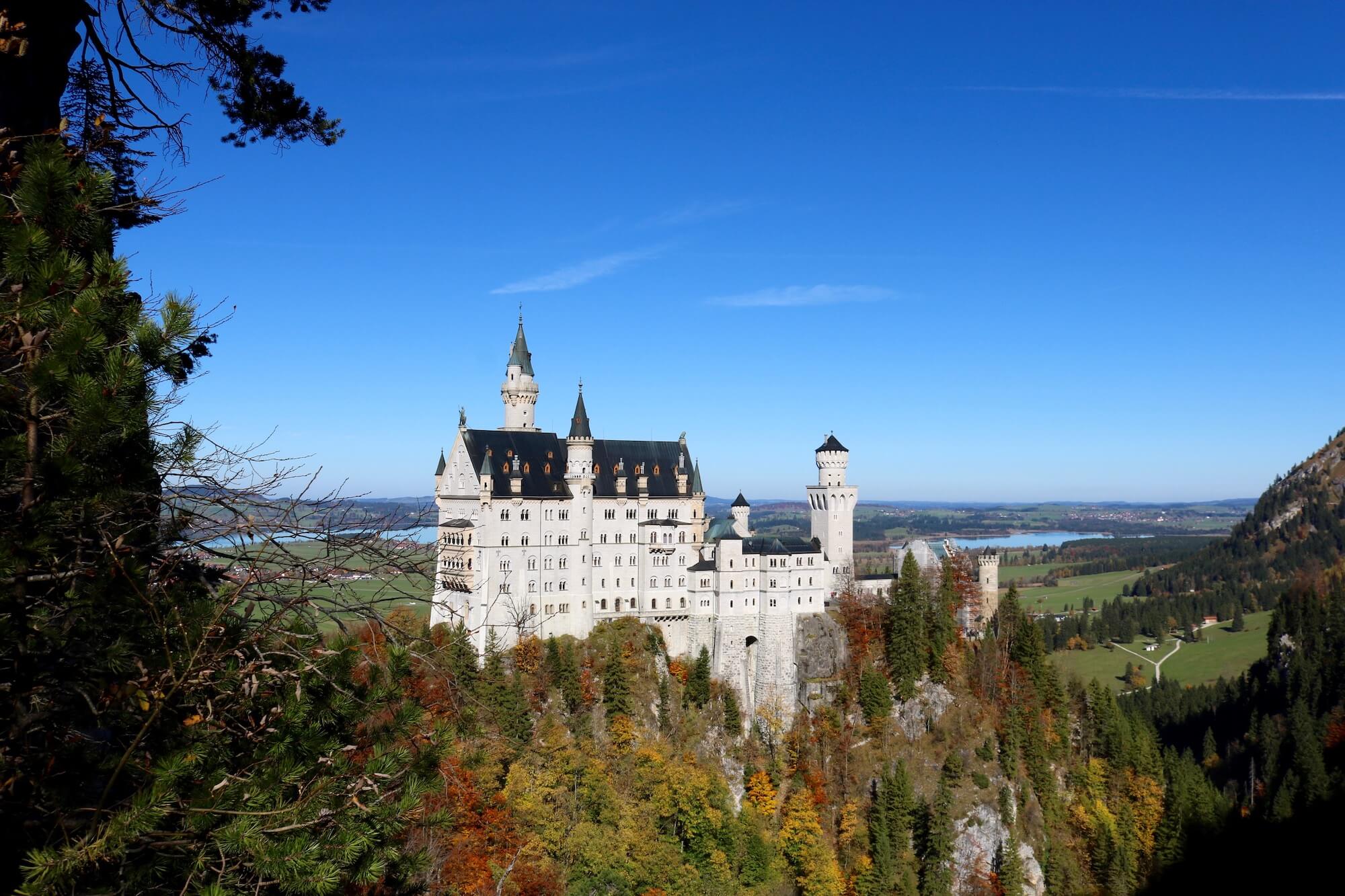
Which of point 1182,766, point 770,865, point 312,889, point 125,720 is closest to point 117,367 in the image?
point 125,720

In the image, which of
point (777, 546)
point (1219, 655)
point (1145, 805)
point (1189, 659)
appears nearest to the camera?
point (1145, 805)

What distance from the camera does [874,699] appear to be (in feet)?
225

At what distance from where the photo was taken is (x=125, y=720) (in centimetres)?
840

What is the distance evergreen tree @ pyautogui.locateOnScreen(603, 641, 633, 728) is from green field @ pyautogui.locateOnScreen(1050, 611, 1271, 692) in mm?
82613

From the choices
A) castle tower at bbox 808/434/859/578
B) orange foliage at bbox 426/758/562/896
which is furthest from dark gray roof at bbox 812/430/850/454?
orange foliage at bbox 426/758/562/896

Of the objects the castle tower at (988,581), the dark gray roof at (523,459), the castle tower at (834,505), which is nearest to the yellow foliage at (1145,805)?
the castle tower at (988,581)

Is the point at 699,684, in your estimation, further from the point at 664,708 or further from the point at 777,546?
the point at 777,546

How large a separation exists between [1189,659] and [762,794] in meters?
106

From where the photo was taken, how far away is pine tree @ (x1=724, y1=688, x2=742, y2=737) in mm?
69438

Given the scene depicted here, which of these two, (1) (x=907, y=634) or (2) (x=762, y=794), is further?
(1) (x=907, y=634)

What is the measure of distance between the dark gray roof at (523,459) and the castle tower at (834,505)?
2234 centimetres

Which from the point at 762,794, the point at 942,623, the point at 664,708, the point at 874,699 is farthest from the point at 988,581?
the point at 664,708

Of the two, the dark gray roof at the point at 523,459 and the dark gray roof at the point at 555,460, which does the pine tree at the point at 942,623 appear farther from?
the dark gray roof at the point at 523,459

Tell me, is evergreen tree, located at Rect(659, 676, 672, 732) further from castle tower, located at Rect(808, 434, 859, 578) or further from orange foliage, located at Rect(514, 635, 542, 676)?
castle tower, located at Rect(808, 434, 859, 578)
